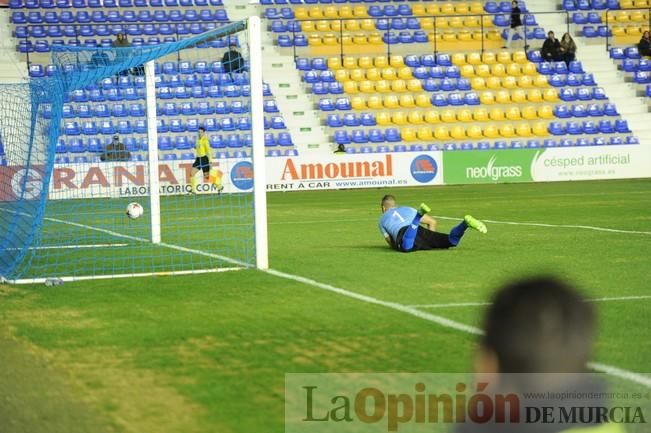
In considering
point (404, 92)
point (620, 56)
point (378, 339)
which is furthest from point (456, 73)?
point (378, 339)

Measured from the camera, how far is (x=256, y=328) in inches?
319

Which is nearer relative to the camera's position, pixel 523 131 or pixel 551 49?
pixel 523 131

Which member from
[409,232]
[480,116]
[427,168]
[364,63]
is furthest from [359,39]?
[409,232]

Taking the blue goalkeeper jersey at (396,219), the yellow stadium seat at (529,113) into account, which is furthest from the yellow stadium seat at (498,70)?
the blue goalkeeper jersey at (396,219)

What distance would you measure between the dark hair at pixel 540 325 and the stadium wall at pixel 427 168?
27.0 metres

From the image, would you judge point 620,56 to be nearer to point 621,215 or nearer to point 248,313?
point 621,215

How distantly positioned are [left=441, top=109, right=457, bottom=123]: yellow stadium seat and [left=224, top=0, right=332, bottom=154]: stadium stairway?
4327 millimetres

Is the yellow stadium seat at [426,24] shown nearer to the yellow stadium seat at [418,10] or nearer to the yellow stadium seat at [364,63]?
the yellow stadium seat at [418,10]

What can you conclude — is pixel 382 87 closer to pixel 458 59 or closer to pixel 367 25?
pixel 367 25

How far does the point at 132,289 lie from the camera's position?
420 inches

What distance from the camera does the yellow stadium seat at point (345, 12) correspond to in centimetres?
3944

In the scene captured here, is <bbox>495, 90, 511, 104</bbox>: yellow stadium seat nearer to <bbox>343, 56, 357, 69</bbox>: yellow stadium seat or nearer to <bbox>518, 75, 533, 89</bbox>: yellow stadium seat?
<bbox>518, 75, 533, 89</bbox>: yellow stadium seat

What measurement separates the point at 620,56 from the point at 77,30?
63.8 feet

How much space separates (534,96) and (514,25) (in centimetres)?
292
